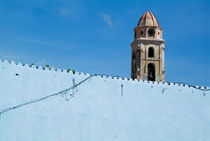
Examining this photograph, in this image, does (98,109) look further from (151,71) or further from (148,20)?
(148,20)

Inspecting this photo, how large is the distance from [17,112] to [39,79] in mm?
1189

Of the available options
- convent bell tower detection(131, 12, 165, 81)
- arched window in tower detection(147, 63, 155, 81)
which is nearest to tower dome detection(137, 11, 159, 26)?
convent bell tower detection(131, 12, 165, 81)

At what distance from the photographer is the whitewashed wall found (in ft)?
34.2

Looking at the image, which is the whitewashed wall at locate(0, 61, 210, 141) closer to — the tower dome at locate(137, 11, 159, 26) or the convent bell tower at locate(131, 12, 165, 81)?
the convent bell tower at locate(131, 12, 165, 81)

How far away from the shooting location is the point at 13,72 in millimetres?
10508

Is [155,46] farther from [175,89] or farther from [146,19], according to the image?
[175,89]

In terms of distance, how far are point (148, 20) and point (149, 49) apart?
212cm

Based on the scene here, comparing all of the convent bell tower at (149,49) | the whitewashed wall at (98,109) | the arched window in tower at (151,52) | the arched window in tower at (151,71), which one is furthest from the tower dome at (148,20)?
the whitewashed wall at (98,109)

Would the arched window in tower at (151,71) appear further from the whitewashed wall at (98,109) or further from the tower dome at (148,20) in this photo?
the whitewashed wall at (98,109)

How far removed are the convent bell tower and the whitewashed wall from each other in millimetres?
12206

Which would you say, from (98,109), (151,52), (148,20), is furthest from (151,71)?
(98,109)

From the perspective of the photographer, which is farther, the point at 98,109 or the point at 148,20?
the point at 148,20

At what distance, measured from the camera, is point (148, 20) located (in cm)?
Answer: 2612

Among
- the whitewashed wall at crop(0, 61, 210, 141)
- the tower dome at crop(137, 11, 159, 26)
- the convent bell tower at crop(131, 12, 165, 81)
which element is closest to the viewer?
the whitewashed wall at crop(0, 61, 210, 141)
